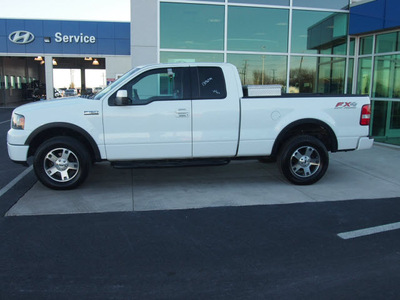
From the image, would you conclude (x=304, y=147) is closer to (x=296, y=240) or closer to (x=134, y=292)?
(x=296, y=240)

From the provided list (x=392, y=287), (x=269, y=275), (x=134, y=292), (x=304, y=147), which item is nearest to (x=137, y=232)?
(x=134, y=292)

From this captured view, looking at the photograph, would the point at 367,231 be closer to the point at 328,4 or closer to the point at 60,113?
the point at 60,113

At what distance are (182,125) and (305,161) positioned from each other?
7.27ft

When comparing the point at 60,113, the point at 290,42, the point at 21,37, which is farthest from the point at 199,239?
the point at 21,37

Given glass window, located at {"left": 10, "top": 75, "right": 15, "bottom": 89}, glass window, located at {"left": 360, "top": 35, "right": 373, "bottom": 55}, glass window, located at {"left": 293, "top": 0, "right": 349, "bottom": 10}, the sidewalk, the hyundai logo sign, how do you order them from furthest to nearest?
glass window, located at {"left": 10, "top": 75, "right": 15, "bottom": 89} < the hyundai logo sign < glass window, located at {"left": 293, "top": 0, "right": 349, "bottom": 10} < glass window, located at {"left": 360, "top": 35, "right": 373, "bottom": 55} < the sidewalk

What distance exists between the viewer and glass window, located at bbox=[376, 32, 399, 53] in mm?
10867

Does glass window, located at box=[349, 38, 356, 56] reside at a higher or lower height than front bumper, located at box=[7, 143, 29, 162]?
higher

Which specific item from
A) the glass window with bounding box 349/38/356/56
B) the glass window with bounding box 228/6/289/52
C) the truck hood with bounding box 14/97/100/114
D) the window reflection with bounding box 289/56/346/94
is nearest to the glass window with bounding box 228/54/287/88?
the glass window with bounding box 228/6/289/52

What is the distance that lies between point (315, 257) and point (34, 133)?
4.47 metres

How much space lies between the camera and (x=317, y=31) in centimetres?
1235

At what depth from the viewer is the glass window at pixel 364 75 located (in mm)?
12133

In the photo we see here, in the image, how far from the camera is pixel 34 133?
6.01m

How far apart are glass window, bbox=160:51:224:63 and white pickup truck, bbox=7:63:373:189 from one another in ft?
17.8

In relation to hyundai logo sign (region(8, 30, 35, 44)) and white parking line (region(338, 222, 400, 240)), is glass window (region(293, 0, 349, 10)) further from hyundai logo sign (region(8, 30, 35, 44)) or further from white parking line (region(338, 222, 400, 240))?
hyundai logo sign (region(8, 30, 35, 44))
